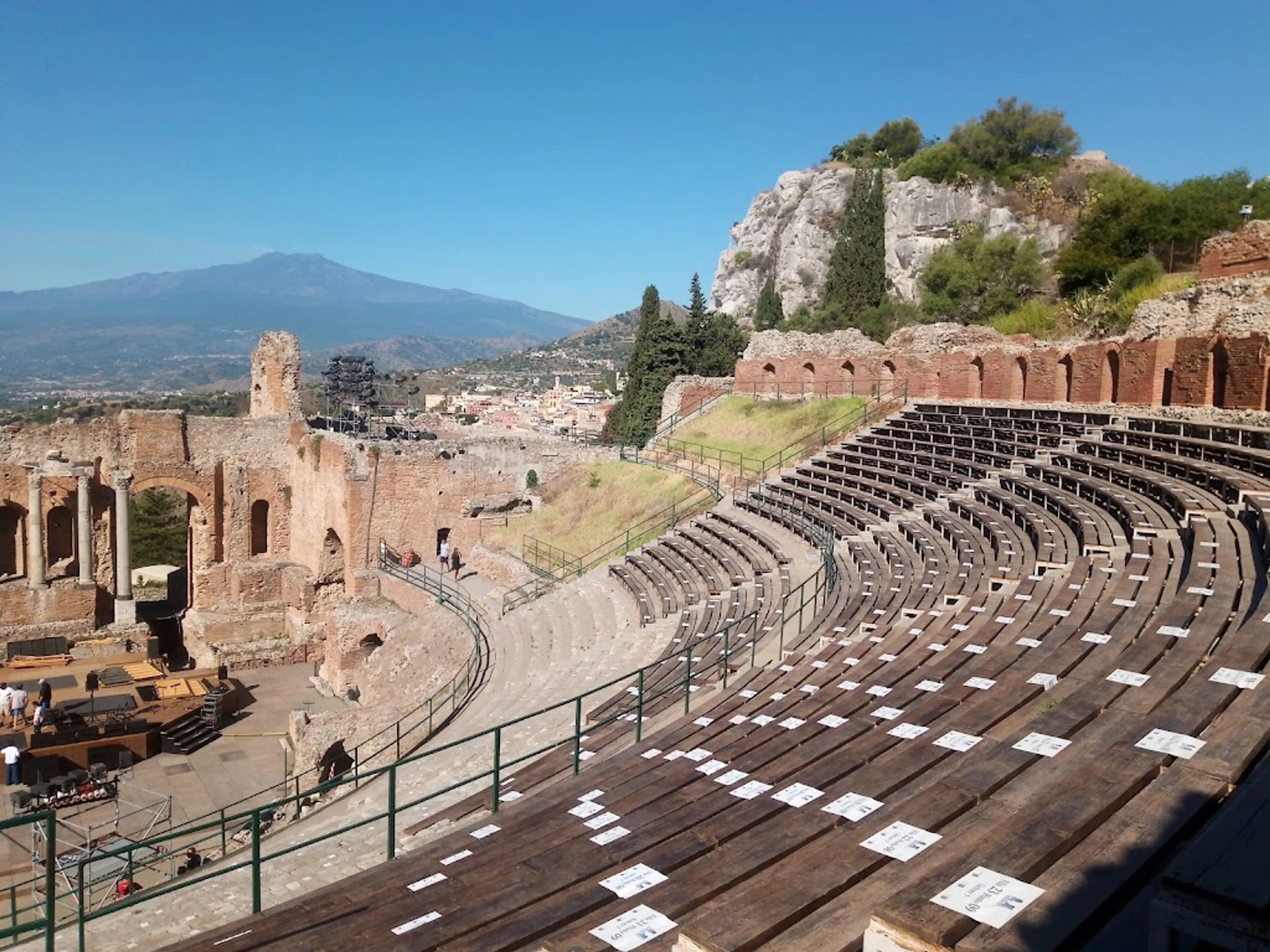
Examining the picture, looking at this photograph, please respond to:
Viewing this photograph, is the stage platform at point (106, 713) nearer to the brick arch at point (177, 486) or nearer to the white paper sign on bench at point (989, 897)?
the brick arch at point (177, 486)

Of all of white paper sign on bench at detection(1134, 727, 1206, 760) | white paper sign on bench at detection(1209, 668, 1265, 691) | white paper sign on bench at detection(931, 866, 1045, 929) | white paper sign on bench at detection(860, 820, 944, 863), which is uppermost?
white paper sign on bench at detection(1209, 668, 1265, 691)

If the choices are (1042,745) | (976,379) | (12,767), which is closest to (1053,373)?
(976,379)

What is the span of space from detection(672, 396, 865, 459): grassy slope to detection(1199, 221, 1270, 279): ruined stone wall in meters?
9.78

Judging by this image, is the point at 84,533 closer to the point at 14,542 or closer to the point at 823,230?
the point at 14,542

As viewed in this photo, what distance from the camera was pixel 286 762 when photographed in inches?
755

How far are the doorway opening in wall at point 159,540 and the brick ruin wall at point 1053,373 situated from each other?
2435 centimetres

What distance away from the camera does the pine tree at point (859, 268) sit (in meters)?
50.5

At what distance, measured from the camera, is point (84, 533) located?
95.5 feet

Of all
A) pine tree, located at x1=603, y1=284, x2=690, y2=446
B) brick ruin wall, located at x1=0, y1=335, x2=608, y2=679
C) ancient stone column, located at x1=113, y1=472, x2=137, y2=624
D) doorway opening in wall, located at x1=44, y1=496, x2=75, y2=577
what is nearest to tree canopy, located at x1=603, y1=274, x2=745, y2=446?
pine tree, located at x1=603, y1=284, x2=690, y2=446

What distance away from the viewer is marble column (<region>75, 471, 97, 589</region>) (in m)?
28.9

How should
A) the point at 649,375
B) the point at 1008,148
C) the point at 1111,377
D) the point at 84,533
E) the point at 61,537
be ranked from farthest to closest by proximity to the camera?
the point at 1008,148 → the point at 649,375 → the point at 61,537 → the point at 84,533 → the point at 1111,377

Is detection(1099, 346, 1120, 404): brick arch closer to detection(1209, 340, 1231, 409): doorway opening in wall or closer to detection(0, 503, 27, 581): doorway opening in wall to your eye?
detection(1209, 340, 1231, 409): doorway opening in wall

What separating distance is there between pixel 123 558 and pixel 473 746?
21343 mm

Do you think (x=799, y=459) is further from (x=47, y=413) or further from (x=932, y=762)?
(x=47, y=413)
